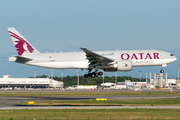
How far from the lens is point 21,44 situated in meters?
55.8

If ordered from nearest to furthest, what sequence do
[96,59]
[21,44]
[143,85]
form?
[96,59] < [21,44] < [143,85]

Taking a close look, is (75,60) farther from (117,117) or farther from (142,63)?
(117,117)

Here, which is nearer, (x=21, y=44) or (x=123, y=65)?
(x=123, y=65)

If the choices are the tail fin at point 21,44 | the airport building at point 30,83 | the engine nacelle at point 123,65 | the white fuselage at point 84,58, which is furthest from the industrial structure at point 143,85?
the tail fin at point 21,44

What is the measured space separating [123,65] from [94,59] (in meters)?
5.86

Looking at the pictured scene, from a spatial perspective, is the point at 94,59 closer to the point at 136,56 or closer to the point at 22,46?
the point at 136,56

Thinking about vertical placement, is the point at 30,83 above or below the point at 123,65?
below

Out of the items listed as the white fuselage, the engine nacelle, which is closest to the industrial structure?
the white fuselage

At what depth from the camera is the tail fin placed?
182 ft

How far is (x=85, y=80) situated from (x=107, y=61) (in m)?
149

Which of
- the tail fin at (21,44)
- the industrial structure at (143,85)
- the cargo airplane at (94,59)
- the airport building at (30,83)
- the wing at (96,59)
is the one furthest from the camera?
the airport building at (30,83)

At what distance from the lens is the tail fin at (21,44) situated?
55625 millimetres

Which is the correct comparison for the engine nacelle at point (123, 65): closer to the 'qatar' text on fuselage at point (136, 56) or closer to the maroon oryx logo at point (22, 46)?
the 'qatar' text on fuselage at point (136, 56)

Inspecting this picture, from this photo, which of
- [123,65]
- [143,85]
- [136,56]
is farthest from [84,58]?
[143,85]
